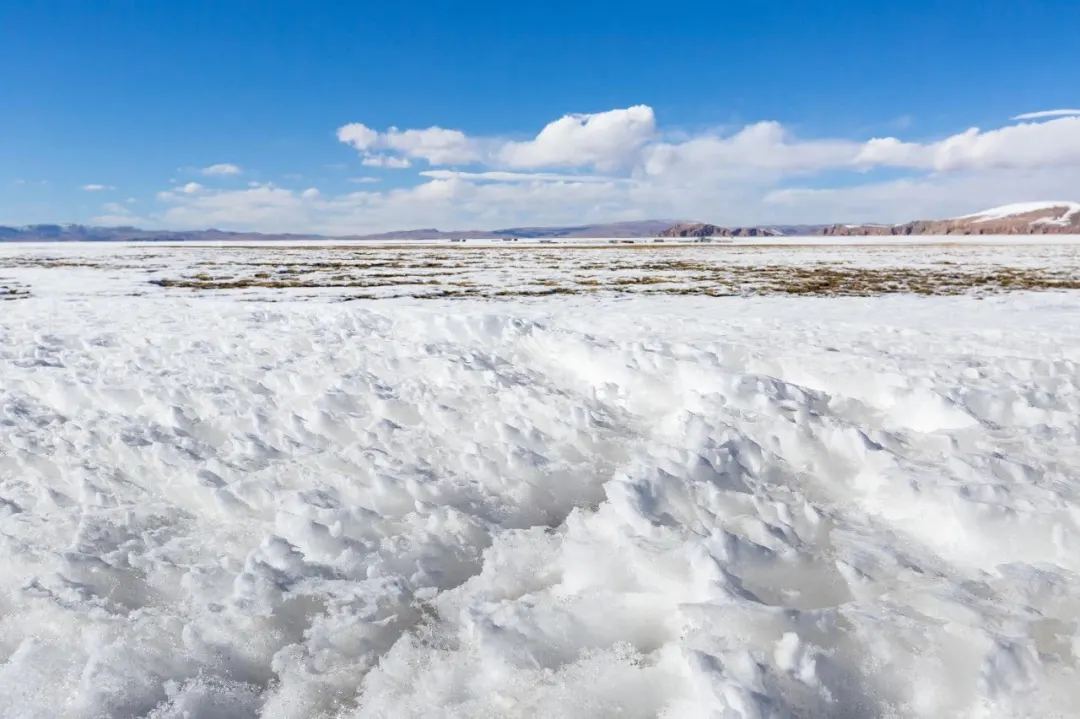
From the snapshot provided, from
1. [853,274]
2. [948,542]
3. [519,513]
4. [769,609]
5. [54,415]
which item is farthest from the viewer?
[853,274]

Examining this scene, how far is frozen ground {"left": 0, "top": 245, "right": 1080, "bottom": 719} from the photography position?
3189 millimetres

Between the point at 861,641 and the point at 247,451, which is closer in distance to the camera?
the point at 861,641

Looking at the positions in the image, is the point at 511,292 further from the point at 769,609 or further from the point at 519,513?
the point at 769,609

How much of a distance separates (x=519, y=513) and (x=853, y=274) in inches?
1276

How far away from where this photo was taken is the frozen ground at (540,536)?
3.19 metres

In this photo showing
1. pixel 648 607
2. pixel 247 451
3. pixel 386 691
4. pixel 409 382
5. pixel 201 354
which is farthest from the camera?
pixel 201 354

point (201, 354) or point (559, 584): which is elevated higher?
point (201, 354)

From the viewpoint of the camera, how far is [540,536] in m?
4.74

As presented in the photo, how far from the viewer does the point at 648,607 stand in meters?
3.80

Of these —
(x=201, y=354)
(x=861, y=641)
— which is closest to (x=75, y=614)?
(x=861, y=641)

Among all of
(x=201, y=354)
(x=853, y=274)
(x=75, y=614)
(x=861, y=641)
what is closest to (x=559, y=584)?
(x=861, y=641)

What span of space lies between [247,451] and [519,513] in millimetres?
2874

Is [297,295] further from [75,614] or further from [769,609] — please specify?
[769,609]

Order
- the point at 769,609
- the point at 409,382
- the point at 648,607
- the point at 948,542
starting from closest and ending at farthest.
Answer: the point at 769,609 → the point at 648,607 → the point at 948,542 → the point at 409,382
